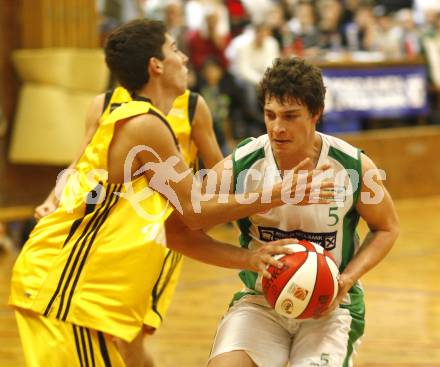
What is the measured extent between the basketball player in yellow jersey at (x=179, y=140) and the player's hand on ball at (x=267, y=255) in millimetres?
1070

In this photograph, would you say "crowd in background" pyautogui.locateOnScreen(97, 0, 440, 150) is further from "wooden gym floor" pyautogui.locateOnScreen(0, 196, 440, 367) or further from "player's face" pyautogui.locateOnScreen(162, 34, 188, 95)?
"player's face" pyautogui.locateOnScreen(162, 34, 188, 95)

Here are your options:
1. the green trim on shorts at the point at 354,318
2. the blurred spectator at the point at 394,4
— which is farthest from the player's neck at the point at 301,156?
the blurred spectator at the point at 394,4

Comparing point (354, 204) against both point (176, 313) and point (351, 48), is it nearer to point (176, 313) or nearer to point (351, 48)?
point (176, 313)

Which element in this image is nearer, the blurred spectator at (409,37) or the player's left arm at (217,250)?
the player's left arm at (217,250)

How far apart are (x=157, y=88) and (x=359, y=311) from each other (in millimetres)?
1334

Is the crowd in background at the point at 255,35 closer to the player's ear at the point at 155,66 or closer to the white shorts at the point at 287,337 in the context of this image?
the player's ear at the point at 155,66

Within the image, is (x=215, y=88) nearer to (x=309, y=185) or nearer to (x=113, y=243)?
(x=113, y=243)

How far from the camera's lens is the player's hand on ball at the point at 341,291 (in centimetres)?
345

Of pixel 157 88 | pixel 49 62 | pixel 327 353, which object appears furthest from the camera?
pixel 49 62

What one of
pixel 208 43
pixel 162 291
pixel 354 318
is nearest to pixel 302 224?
pixel 354 318

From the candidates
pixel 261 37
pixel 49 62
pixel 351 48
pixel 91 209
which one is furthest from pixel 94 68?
pixel 91 209

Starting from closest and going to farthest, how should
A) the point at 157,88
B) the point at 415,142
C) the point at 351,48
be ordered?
the point at 157,88, the point at 415,142, the point at 351,48

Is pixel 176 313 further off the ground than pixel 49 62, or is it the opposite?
pixel 49 62

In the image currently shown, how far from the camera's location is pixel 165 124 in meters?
3.66
